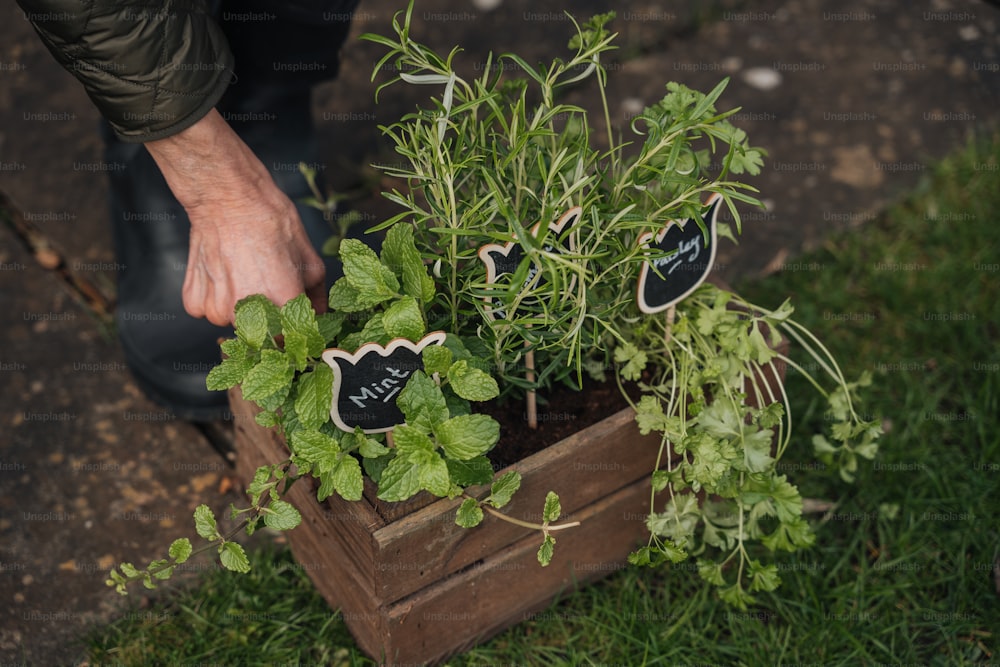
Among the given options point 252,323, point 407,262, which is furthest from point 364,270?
point 252,323

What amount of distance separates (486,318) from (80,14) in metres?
0.69

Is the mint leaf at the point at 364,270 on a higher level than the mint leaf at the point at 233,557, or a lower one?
higher

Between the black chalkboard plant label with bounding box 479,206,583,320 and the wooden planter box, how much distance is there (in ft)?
0.87

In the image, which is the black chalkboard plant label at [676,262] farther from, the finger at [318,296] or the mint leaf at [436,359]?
the finger at [318,296]

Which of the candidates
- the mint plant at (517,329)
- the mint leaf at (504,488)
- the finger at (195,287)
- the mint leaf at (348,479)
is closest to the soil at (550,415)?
the mint plant at (517,329)

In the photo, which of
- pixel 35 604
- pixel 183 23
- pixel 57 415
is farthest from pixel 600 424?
pixel 57 415

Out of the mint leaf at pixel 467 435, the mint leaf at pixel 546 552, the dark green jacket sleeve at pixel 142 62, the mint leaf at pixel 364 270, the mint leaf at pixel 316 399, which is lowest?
the mint leaf at pixel 546 552

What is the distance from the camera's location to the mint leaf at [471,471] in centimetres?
125

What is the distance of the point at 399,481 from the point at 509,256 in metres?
0.33

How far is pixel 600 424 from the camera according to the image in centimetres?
144

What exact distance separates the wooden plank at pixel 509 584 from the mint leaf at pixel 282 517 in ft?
0.83

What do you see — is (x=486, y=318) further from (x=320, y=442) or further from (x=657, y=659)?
(x=657, y=659)

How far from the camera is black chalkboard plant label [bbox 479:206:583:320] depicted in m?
1.26

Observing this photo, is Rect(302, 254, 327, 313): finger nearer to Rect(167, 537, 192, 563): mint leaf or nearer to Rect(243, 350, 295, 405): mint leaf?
Rect(243, 350, 295, 405): mint leaf
